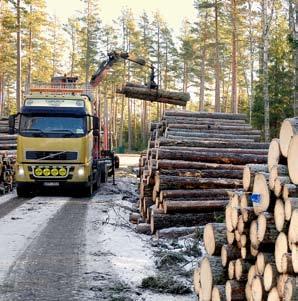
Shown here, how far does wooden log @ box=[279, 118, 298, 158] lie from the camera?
4863mm

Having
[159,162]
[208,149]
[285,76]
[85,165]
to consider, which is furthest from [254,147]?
[285,76]

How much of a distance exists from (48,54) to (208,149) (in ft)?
159

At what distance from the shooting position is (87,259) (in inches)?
307

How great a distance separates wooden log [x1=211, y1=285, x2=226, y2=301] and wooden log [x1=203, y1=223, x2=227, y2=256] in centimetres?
54

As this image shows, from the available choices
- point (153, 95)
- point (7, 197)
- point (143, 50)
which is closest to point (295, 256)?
point (7, 197)

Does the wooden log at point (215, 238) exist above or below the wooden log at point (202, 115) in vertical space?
below

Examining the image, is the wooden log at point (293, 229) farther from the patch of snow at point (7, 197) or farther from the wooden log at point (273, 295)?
the patch of snow at point (7, 197)

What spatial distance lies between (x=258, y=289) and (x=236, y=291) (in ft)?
1.28

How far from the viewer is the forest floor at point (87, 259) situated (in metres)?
6.25

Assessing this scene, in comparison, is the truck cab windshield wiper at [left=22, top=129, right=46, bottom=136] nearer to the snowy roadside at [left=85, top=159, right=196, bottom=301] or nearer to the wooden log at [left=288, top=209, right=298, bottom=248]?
the snowy roadside at [left=85, top=159, right=196, bottom=301]

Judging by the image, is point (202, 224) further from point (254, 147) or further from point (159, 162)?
point (254, 147)

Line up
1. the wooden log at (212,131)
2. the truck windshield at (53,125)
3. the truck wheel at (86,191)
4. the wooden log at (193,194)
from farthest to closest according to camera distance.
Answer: the truck wheel at (86,191)
the truck windshield at (53,125)
the wooden log at (212,131)
the wooden log at (193,194)

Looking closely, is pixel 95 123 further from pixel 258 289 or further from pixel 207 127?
pixel 258 289

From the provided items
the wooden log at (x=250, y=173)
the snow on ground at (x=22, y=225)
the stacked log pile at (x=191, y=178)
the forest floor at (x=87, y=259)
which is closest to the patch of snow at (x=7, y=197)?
the snow on ground at (x=22, y=225)
